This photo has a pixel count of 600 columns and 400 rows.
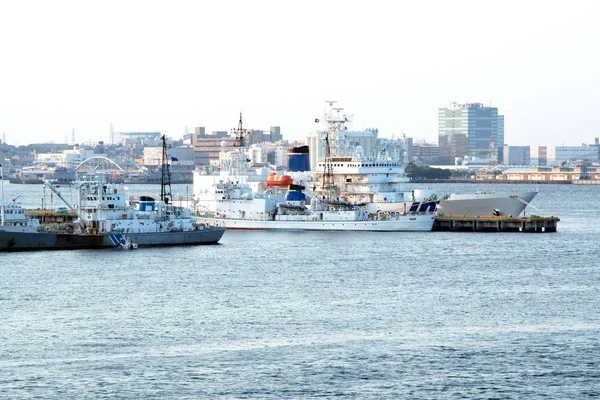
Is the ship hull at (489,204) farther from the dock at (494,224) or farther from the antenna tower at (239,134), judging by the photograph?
the antenna tower at (239,134)

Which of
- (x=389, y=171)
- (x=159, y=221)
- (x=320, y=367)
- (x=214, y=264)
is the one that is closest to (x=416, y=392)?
(x=320, y=367)

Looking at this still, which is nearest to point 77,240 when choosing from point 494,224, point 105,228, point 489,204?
point 105,228

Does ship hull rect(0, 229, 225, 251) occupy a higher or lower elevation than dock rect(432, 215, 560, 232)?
higher

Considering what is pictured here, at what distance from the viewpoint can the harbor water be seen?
28531mm

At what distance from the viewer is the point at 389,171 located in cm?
8212

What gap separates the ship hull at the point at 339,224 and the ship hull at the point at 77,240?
45.7 ft

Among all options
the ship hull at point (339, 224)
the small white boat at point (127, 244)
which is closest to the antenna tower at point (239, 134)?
the ship hull at point (339, 224)

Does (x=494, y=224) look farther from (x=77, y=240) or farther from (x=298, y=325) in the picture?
(x=298, y=325)

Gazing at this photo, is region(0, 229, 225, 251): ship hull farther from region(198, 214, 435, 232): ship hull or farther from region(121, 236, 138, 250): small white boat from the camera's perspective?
region(198, 214, 435, 232): ship hull

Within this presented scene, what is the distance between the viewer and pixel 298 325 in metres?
35.9

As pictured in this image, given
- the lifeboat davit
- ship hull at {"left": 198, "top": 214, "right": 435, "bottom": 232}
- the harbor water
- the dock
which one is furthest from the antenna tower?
the harbor water

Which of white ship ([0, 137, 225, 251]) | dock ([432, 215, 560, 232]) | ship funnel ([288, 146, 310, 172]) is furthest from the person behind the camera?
ship funnel ([288, 146, 310, 172])

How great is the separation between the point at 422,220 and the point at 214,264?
25.5m

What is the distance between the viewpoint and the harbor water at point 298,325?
93.6 feet
